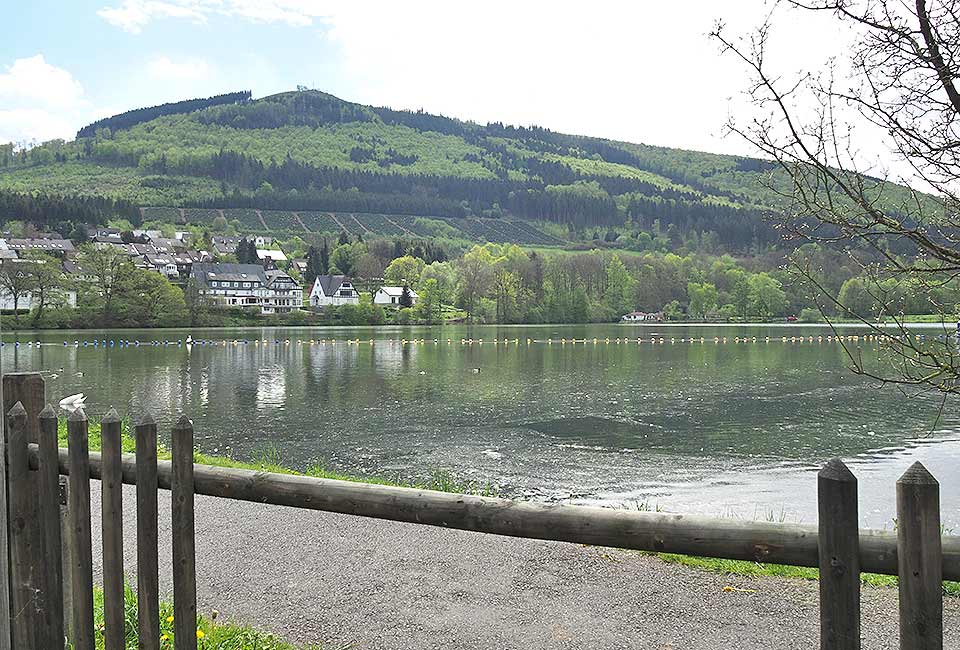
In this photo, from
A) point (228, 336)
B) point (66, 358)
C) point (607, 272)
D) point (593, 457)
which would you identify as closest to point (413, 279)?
point (607, 272)

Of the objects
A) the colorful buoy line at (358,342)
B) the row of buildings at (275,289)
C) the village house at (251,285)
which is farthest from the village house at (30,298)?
the row of buildings at (275,289)

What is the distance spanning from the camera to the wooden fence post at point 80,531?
11.6ft

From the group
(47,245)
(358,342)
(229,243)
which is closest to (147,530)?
(358,342)

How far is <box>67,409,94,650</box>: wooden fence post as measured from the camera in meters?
3.53

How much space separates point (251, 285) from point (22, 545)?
450ft

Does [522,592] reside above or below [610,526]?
below

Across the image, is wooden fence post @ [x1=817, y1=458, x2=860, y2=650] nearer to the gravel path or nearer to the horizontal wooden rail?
the horizontal wooden rail

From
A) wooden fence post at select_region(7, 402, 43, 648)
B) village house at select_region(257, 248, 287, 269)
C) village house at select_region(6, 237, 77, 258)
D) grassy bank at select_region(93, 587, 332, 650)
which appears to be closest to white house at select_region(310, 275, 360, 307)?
A: village house at select_region(257, 248, 287, 269)

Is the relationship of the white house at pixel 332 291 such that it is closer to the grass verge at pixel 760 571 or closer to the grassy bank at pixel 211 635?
the grass verge at pixel 760 571

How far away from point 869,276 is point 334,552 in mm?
4924

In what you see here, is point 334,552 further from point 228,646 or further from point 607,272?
point 607,272

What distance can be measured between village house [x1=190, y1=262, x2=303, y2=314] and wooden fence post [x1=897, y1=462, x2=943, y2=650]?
424ft

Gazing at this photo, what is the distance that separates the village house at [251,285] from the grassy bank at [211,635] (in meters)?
126

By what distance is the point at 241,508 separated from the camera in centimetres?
920
